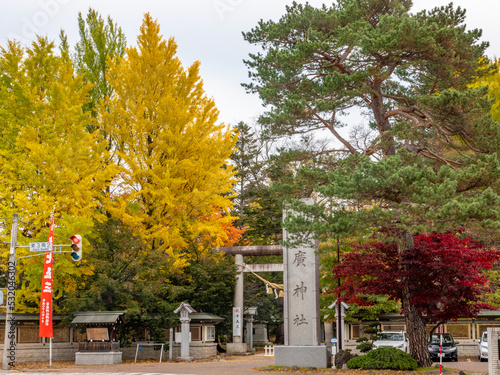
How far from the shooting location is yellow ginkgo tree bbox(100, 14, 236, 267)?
2642 centimetres

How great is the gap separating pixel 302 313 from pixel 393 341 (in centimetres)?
636

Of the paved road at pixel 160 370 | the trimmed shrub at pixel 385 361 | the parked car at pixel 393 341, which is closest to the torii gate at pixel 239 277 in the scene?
the parked car at pixel 393 341

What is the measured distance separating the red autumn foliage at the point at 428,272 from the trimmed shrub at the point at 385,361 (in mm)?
1694

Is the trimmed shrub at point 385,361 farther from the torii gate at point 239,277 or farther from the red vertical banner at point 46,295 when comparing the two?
the torii gate at point 239,277

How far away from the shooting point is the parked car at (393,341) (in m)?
24.9

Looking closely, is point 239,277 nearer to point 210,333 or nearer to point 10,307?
point 210,333

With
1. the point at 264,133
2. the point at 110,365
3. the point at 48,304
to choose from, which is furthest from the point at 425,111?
the point at 110,365

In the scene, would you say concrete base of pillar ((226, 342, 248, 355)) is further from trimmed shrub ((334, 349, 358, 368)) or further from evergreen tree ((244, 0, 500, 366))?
evergreen tree ((244, 0, 500, 366))

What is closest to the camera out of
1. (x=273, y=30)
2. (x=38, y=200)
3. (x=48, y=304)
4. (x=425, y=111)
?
(x=425, y=111)

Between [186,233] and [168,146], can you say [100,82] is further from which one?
[186,233]

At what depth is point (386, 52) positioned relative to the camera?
17594 millimetres

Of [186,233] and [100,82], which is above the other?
[100,82]

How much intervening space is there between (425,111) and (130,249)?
602 inches

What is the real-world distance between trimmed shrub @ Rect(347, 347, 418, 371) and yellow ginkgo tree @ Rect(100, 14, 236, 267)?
386 inches
